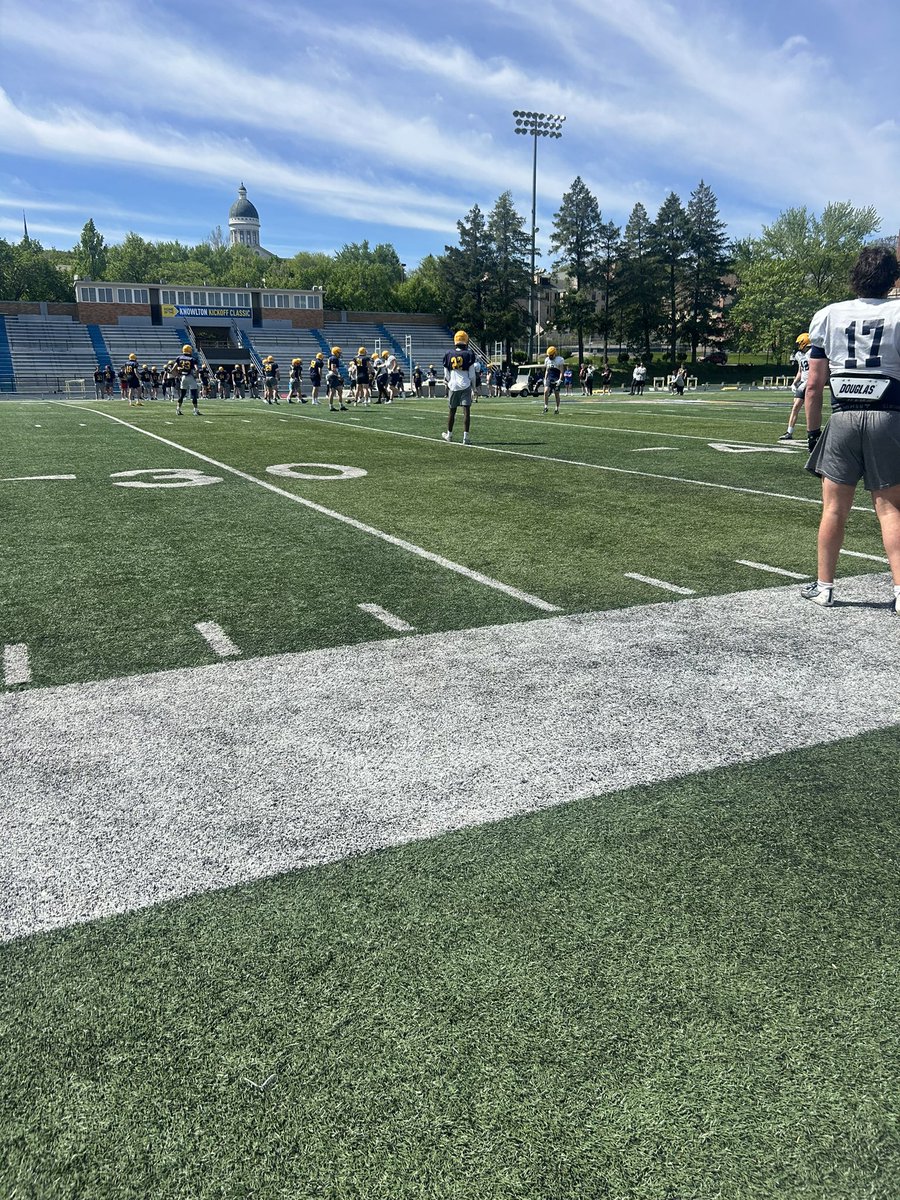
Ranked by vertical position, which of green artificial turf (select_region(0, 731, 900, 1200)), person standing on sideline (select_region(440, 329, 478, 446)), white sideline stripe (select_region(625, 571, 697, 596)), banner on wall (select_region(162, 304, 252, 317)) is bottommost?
green artificial turf (select_region(0, 731, 900, 1200))

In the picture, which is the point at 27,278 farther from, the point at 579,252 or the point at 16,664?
the point at 16,664

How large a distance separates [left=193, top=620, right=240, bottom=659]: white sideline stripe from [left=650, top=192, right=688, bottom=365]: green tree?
77071 mm

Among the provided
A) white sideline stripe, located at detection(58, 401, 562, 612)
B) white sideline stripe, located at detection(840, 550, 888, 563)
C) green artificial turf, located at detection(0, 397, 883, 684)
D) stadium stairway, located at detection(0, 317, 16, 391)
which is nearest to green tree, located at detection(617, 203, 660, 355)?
stadium stairway, located at detection(0, 317, 16, 391)

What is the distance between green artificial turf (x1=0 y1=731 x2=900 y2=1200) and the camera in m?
1.55

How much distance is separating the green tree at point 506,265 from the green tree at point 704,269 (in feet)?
47.9

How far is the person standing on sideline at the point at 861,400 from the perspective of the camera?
15.7 feet

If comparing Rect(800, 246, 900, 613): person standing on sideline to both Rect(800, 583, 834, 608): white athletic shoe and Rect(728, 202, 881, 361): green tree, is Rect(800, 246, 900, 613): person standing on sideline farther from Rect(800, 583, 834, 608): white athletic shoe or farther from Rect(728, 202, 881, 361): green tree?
Rect(728, 202, 881, 361): green tree

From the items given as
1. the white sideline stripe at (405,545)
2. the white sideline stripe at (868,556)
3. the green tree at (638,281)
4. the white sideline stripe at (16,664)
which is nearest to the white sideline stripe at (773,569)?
the white sideline stripe at (868,556)

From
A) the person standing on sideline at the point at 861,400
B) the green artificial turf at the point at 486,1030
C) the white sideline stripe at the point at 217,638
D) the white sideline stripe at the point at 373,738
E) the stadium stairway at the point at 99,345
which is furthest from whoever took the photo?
the stadium stairway at the point at 99,345

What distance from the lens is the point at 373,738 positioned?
3.30 metres

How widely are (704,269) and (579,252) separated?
10906 millimetres

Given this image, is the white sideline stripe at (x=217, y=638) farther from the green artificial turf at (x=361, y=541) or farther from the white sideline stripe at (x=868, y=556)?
the white sideline stripe at (x=868, y=556)

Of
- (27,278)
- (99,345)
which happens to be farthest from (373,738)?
(27,278)

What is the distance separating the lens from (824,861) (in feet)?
8.18
